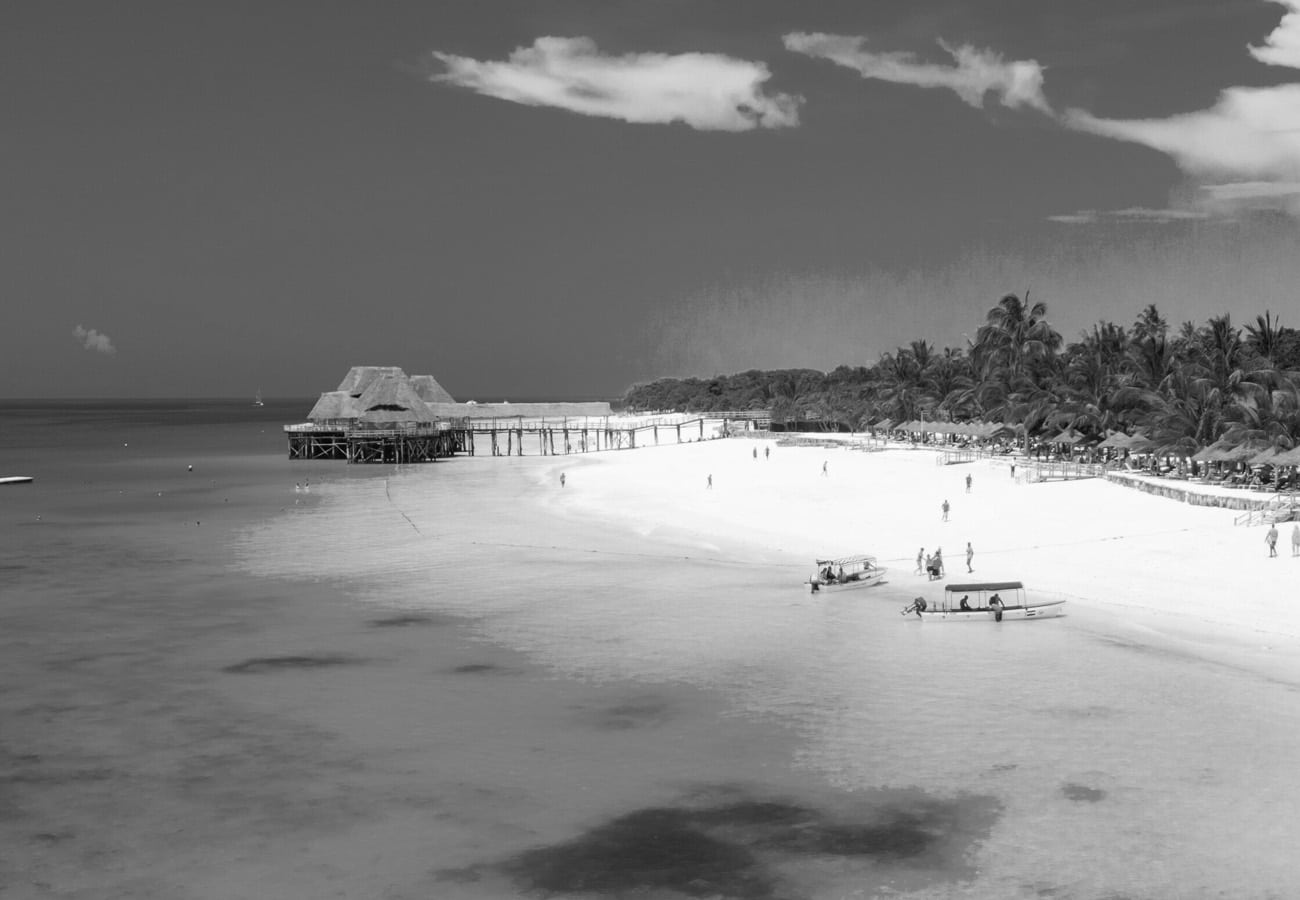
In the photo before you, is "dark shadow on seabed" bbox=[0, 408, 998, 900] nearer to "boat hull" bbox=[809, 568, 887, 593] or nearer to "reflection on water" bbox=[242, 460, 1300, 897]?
"reflection on water" bbox=[242, 460, 1300, 897]

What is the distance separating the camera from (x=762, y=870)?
494 inches

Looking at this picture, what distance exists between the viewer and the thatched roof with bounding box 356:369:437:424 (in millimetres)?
88375

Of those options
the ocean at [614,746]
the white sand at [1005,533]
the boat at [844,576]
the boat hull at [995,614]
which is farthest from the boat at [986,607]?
the boat at [844,576]

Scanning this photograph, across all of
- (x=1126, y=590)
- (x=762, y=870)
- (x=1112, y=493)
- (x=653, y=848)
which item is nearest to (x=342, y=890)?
(x=653, y=848)

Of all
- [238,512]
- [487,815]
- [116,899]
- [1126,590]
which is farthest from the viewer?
[238,512]

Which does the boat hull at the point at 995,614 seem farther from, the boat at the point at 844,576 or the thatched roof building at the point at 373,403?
the thatched roof building at the point at 373,403

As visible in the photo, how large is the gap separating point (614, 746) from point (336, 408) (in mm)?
82297

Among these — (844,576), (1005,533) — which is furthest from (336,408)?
(844,576)

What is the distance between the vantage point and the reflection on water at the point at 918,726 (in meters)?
12.7

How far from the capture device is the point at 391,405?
8912 cm

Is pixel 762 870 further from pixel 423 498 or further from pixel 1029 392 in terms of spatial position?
pixel 1029 392

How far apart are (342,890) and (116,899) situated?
2.43 m

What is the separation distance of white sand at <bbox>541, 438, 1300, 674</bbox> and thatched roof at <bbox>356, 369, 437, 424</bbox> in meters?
31.8

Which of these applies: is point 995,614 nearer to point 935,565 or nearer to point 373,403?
point 935,565
